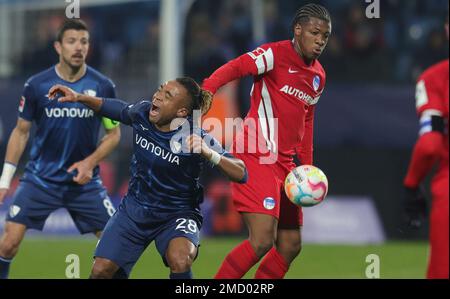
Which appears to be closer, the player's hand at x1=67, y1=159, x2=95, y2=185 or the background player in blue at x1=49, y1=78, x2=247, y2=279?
the background player in blue at x1=49, y1=78, x2=247, y2=279

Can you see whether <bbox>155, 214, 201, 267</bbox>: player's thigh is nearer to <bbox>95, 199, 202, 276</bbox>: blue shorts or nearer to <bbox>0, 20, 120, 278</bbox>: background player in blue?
<bbox>95, 199, 202, 276</bbox>: blue shorts

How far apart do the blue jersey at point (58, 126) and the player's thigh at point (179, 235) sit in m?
1.69

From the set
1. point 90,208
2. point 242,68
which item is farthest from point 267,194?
point 90,208

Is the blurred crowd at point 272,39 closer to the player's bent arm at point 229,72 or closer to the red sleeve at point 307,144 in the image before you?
the red sleeve at point 307,144

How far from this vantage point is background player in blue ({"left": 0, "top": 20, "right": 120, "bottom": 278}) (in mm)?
8977

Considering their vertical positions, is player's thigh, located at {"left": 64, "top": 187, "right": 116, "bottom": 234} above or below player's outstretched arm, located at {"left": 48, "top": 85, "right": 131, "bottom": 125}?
below

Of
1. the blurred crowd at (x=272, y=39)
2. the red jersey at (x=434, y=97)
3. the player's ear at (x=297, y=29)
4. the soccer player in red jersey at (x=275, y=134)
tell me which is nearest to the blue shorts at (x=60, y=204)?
the soccer player in red jersey at (x=275, y=134)

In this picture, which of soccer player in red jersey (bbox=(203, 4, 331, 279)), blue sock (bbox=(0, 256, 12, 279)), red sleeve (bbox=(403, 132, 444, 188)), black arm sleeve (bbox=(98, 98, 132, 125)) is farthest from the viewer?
blue sock (bbox=(0, 256, 12, 279))

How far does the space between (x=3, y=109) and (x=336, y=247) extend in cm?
548

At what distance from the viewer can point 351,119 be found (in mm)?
15344

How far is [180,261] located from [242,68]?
161cm

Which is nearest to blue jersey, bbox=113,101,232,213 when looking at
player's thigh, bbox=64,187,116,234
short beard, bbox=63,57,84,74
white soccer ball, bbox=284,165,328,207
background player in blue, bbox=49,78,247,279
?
background player in blue, bbox=49,78,247,279

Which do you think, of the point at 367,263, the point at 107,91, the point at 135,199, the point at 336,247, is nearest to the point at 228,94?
the point at 336,247

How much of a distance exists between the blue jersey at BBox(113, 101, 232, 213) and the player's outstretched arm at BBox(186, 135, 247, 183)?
0.25 meters
